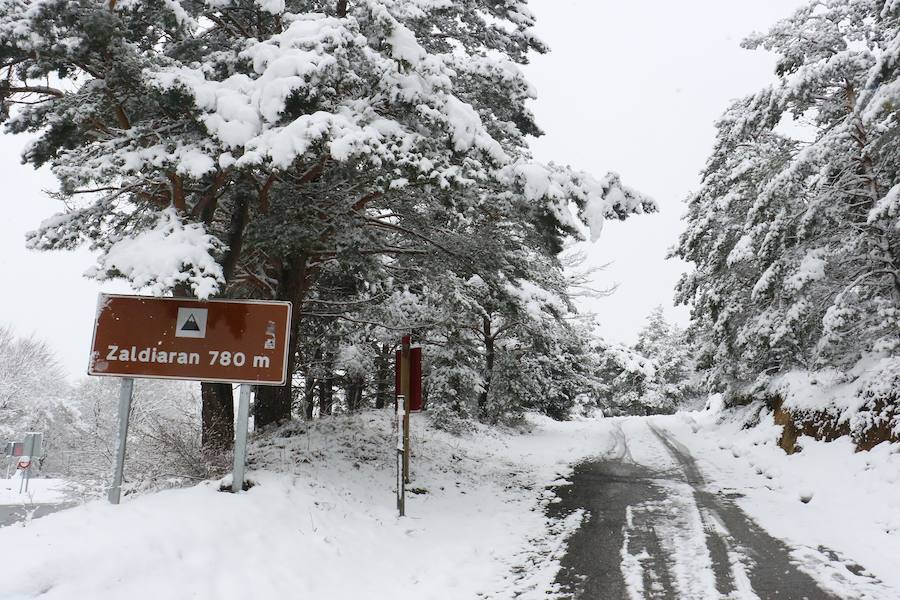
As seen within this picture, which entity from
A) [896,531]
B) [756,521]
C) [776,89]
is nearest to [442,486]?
[756,521]

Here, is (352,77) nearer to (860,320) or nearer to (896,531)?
(896,531)

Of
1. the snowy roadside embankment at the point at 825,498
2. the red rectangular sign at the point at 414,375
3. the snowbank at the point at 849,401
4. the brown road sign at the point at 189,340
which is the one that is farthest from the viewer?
the snowbank at the point at 849,401

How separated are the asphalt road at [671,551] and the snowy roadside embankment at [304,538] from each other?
414mm

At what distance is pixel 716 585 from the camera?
16.3ft

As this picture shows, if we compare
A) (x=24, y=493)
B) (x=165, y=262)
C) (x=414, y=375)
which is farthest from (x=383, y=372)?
(x=24, y=493)

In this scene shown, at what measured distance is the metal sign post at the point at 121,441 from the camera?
216 inches

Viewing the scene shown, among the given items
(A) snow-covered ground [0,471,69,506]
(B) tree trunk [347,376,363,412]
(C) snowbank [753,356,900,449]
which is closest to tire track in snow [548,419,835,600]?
(C) snowbank [753,356,900,449]

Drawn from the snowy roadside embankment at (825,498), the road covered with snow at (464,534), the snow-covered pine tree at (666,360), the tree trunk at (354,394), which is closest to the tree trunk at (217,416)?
the road covered with snow at (464,534)

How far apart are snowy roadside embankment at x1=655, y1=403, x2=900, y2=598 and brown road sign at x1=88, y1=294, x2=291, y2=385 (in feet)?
19.5

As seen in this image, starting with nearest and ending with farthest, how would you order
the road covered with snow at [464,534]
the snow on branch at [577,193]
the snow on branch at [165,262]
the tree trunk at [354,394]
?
the road covered with snow at [464,534] → the snow on branch at [165,262] → the snow on branch at [577,193] → the tree trunk at [354,394]

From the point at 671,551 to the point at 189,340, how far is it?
18.9 ft

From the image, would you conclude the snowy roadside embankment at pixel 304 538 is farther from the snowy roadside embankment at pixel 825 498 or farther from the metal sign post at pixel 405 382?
the snowy roadside embankment at pixel 825 498

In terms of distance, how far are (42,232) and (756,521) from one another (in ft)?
34.1

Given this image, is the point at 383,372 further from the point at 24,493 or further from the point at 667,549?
the point at 24,493
